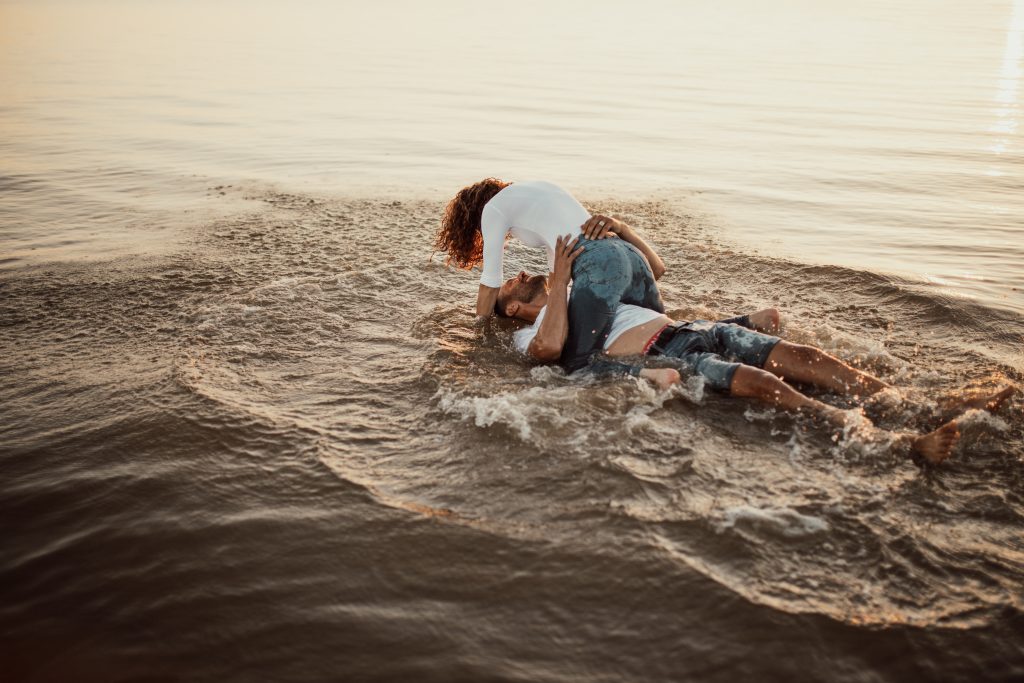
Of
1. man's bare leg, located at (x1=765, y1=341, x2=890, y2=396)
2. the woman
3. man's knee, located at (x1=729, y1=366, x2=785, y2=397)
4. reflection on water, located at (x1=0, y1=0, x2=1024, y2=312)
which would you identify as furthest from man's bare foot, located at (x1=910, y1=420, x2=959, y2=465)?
reflection on water, located at (x1=0, y1=0, x2=1024, y2=312)

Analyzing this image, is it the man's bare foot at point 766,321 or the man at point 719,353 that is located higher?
the man's bare foot at point 766,321

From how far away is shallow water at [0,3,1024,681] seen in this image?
9.39 feet

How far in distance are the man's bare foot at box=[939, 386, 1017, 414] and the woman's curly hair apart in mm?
3134

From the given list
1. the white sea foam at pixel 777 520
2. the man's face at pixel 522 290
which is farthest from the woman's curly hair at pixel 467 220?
the white sea foam at pixel 777 520

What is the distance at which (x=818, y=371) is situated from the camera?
4.39 metres

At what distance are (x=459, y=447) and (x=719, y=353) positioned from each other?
69.7 inches

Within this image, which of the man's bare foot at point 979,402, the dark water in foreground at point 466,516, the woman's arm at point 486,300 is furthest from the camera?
the woman's arm at point 486,300

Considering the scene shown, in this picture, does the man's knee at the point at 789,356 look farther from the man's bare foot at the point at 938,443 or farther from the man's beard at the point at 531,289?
the man's beard at the point at 531,289

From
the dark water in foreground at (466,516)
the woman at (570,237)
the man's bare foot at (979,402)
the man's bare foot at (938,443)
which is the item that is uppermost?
the woman at (570,237)

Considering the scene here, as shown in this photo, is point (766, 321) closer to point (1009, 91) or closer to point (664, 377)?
point (664, 377)

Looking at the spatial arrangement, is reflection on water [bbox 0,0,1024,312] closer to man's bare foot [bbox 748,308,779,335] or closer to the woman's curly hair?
man's bare foot [bbox 748,308,779,335]

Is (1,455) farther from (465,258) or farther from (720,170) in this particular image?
(720,170)

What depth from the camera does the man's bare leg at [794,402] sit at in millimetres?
3686

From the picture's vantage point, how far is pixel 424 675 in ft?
8.91
